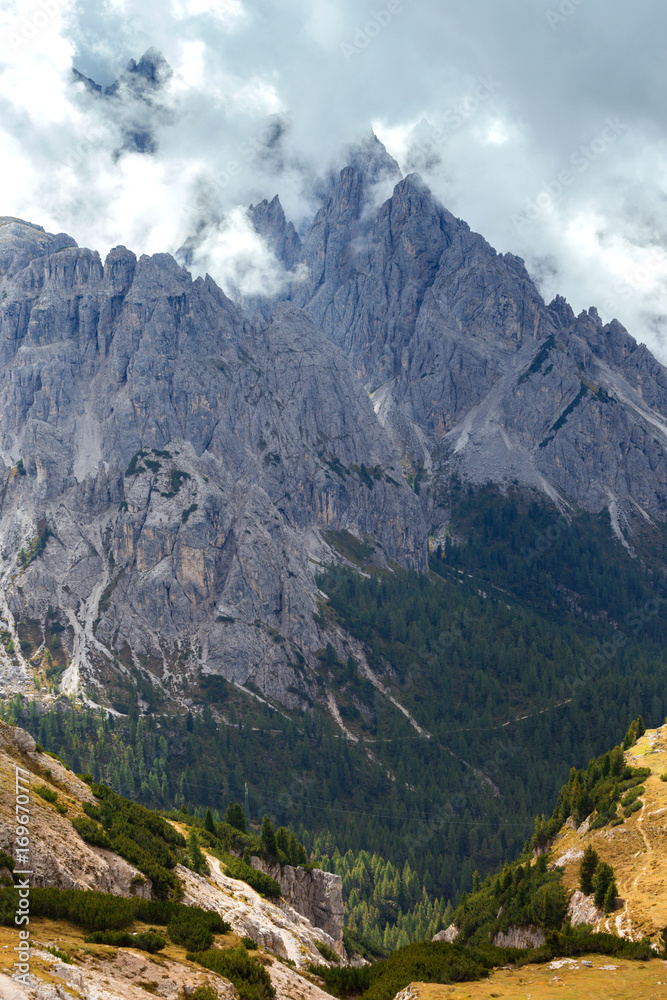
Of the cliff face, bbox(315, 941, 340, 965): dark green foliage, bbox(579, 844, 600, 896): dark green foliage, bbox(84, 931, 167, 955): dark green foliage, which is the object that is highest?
bbox(84, 931, 167, 955): dark green foliage

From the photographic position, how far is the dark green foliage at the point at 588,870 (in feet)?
251

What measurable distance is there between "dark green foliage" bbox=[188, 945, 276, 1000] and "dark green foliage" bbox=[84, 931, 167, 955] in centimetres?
238

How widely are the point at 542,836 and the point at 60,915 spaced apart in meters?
78.0

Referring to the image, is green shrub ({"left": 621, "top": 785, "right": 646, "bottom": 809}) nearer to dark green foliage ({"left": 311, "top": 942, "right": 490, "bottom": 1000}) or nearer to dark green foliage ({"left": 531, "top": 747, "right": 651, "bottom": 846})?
dark green foliage ({"left": 531, "top": 747, "right": 651, "bottom": 846})

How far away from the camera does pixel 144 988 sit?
41656 millimetres

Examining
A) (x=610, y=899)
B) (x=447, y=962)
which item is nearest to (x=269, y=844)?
(x=447, y=962)

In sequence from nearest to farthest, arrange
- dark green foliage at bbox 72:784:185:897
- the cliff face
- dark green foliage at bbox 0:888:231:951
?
dark green foliage at bbox 0:888:231:951, dark green foliage at bbox 72:784:185:897, the cliff face

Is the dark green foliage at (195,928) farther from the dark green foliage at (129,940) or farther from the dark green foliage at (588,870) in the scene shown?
the dark green foliage at (588,870)

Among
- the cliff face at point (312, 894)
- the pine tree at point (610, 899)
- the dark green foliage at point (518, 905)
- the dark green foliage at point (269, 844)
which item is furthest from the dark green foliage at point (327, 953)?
the pine tree at point (610, 899)

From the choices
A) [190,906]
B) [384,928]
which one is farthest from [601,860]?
[384,928]

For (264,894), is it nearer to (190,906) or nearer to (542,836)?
(190,906)

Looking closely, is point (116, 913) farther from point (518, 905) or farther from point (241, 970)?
point (518, 905)

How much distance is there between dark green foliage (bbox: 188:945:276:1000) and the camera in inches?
1832

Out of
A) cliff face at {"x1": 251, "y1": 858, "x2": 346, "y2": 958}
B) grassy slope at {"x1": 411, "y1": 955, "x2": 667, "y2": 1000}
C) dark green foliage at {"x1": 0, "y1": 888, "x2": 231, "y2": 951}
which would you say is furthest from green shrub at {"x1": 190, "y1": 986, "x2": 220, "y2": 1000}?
cliff face at {"x1": 251, "y1": 858, "x2": 346, "y2": 958}
